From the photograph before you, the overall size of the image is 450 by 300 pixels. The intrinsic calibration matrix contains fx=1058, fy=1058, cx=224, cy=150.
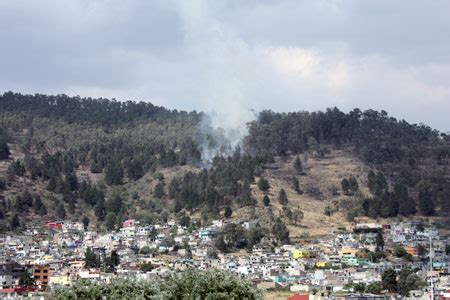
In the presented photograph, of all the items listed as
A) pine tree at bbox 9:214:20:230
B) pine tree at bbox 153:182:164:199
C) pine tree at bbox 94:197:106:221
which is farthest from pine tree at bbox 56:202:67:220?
pine tree at bbox 153:182:164:199

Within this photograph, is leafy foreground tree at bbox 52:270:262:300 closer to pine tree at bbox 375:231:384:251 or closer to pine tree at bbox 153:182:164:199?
pine tree at bbox 375:231:384:251

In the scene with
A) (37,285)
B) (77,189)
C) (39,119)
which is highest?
(39,119)

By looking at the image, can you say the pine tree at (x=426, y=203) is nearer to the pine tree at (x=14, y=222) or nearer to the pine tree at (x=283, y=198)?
the pine tree at (x=283, y=198)

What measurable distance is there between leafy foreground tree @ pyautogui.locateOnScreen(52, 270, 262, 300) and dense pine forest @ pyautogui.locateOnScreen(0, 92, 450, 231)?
75.1 meters

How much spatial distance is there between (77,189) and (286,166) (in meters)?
30.8

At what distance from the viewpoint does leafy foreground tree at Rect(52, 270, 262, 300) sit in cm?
4597

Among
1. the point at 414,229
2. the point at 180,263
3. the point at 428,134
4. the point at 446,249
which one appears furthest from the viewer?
the point at 428,134

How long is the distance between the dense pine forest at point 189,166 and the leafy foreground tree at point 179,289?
7513cm

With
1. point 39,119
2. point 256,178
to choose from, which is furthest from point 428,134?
point 39,119

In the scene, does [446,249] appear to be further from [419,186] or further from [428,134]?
[428,134]

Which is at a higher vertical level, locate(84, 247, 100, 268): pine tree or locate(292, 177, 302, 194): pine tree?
locate(292, 177, 302, 194): pine tree

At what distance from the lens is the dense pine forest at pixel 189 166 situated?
13912cm

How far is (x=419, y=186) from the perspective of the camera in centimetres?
14438

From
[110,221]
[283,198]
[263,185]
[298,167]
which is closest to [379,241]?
[283,198]
